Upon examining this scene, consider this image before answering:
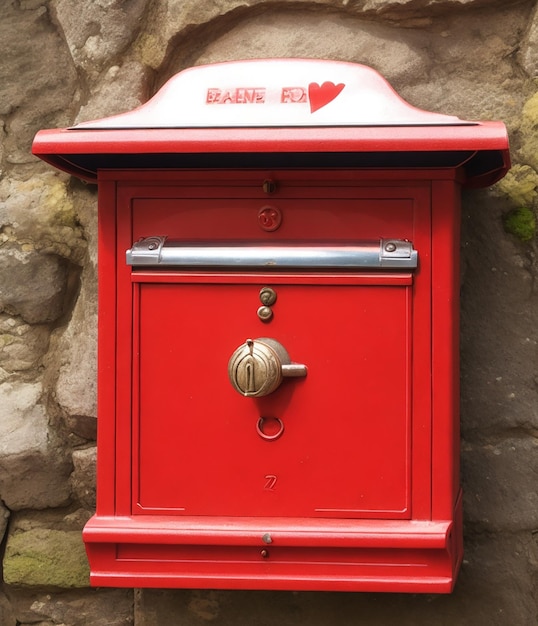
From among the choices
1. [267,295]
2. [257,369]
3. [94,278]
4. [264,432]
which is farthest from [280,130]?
[94,278]

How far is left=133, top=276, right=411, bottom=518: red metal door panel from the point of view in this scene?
54.1 inches

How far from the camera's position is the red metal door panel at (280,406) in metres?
1.37

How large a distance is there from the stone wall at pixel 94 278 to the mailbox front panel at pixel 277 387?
0.89 ft

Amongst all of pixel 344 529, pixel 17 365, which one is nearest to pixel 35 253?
pixel 17 365

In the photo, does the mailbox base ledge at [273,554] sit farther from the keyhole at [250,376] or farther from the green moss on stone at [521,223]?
the green moss on stone at [521,223]

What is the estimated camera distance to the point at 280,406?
1389mm

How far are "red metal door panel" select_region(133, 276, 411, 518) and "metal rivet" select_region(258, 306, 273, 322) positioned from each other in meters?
0.01

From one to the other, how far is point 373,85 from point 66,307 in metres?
0.80

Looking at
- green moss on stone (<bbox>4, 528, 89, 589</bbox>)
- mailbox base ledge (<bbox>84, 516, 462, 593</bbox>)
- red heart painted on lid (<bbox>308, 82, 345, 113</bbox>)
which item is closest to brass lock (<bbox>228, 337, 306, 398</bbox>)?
mailbox base ledge (<bbox>84, 516, 462, 593</bbox>)

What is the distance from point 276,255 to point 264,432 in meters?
0.31

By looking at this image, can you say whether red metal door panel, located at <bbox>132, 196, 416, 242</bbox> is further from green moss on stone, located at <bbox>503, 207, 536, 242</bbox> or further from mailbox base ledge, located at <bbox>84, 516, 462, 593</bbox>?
mailbox base ledge, located at <bbox>84, 516, 462, 593</bbox>

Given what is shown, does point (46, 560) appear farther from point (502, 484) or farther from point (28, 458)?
point (502, 484)

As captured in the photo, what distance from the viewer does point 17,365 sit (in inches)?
68.3

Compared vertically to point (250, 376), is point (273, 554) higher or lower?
lower
